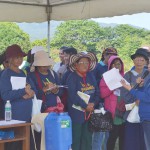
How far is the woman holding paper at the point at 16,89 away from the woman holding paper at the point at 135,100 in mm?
1321

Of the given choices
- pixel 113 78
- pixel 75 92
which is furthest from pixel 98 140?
pixel 113 78

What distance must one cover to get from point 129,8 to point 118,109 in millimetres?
1993

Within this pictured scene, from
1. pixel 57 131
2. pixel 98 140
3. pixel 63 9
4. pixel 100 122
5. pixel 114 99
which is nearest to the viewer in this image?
pixel 57 131

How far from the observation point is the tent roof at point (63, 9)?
6.45 metres

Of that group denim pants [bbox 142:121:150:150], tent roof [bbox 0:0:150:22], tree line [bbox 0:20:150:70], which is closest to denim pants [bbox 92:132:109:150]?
denim pants [bbox 142:121:150:150]

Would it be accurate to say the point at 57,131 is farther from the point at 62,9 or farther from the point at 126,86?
the point at 62,9

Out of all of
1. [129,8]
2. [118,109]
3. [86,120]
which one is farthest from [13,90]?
[129,8]

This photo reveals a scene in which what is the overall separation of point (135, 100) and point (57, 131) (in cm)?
121

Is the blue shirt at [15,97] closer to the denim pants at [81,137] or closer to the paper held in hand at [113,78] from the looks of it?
the denim pants at [81,137]

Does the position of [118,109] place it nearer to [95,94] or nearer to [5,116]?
[95,94]

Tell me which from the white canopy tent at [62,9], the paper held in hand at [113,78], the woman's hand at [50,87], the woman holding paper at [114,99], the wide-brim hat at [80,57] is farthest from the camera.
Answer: the white canopy tent at [62,9]

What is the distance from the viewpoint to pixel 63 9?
730 centimetres

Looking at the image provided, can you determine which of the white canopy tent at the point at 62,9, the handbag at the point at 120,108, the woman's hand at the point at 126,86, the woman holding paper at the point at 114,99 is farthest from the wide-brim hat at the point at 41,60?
the white canopy tent at the point at 62,9

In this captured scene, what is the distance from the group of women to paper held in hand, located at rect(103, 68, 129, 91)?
0.38 feet
